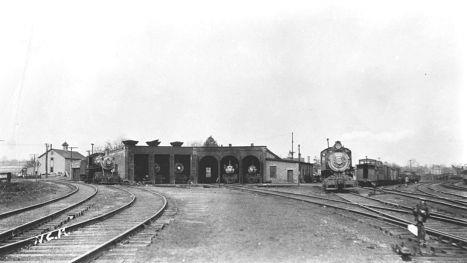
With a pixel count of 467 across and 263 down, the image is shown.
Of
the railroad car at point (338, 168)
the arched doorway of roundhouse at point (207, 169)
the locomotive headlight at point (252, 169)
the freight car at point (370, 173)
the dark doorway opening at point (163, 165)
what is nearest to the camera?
the railroad car at point (338, 168)

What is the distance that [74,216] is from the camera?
40.3 feet

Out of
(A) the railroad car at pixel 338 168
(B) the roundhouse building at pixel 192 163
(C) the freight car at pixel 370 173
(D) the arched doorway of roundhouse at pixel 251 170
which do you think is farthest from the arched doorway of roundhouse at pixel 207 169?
(A) the railroad car at pixel 338 168

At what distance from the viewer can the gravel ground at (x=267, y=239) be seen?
725 cm

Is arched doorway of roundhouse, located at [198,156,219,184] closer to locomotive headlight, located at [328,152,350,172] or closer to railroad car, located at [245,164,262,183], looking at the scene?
railroad car, located at [245,164,262,183]

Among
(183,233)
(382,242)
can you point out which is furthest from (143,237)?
(382,242)

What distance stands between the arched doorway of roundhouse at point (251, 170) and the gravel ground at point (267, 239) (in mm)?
28263

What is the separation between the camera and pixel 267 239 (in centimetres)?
873

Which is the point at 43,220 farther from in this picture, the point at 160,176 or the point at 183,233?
the point at 160,176

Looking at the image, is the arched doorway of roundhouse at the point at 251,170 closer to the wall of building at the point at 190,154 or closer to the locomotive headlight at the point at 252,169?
the locomotive headlight at the point at 252,169

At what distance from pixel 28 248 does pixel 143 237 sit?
2.26 metres

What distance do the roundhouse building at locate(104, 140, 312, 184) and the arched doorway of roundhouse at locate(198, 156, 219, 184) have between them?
1485 mm

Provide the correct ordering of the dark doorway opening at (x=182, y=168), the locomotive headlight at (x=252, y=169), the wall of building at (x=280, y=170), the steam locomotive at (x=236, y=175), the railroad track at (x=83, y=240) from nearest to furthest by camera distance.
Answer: the railroad track at (x=83, y=240) < the steam locomotive at (x=236, y=175) < the locomotive headlight at (x=252, y=169) < the wall of building at (x=280, y=170) < the dark doorway opening at (x=182, y=168)

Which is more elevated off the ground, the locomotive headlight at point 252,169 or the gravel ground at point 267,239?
the locomotive headlight at point 252,169

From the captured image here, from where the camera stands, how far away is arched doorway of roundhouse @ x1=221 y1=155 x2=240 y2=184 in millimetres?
41219
